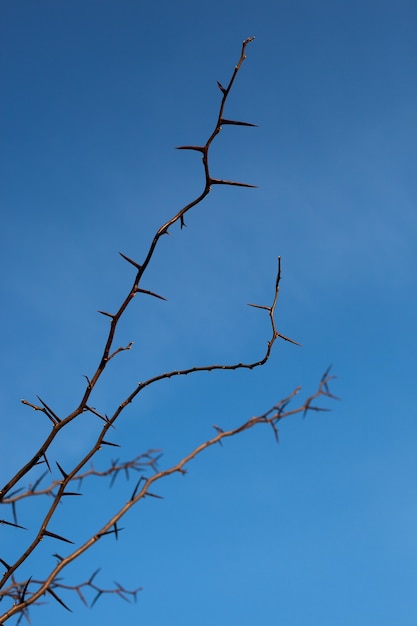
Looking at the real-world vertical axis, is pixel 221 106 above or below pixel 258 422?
above

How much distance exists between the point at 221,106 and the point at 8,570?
139 centimetres

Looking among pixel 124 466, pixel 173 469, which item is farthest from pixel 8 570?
pixel 173 469

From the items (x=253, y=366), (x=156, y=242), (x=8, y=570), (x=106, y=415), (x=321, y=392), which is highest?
(x=156, y=242)

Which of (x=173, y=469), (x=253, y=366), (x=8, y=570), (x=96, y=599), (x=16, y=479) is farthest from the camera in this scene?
(x=253, y=366)

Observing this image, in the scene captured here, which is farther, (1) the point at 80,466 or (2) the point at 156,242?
(2) the point at 156,242

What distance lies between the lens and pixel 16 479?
1.97 m

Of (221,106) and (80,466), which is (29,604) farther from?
(221,106)

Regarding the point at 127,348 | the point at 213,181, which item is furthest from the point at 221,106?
the point at 127,348

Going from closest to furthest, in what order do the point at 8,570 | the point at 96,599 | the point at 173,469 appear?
the point at 173,469 < the point at 96,599 < the point at 8,570

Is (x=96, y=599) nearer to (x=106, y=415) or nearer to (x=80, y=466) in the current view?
(x=80, y=466)

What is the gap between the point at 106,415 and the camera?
6.34 ft

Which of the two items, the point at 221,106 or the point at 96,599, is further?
the point at 221,106

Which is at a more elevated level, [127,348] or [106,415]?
[127,348]

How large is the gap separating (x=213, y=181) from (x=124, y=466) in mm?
885
